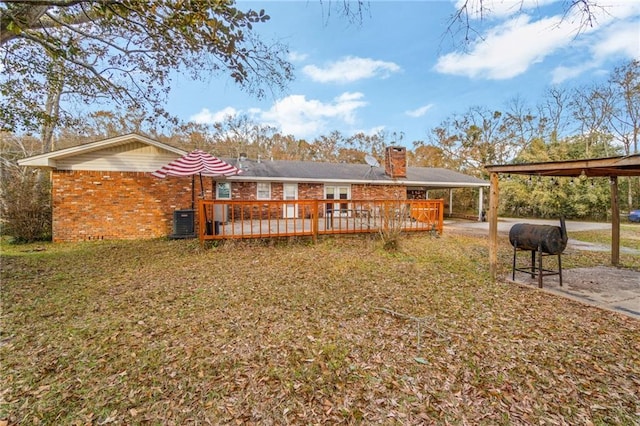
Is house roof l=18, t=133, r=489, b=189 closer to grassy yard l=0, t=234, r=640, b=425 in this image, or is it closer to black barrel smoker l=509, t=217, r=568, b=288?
grassy yard l=0, t=234, r=640, b=425

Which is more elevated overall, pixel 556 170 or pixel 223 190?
pixel 223 190

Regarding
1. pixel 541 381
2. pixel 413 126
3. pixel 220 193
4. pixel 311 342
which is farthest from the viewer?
pixel 413 126

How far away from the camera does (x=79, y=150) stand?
339 inches

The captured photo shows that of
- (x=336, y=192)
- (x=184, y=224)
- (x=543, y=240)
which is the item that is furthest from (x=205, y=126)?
(x=543, y=240)

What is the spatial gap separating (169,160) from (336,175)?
314 inches

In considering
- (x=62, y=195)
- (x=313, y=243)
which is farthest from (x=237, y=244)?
(x=62, y=195)

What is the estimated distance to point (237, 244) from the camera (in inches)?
301

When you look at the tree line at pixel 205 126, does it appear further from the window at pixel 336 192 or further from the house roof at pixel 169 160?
the window at pixel 336 192

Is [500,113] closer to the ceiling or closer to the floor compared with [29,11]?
closer to the ceiling

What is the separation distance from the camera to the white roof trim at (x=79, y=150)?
826 centimetres

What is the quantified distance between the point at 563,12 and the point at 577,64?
14.4 m

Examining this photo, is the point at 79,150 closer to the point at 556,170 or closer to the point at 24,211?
the point at 24,211

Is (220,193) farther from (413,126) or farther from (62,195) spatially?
(413,126)

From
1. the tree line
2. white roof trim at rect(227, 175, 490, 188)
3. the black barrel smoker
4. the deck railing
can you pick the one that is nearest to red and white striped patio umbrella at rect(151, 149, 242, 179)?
the tree line
